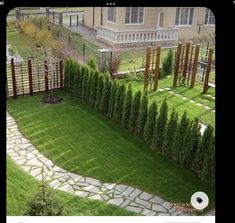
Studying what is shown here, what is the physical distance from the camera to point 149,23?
1587mm

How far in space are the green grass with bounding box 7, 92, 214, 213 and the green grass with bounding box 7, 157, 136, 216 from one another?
17 cm

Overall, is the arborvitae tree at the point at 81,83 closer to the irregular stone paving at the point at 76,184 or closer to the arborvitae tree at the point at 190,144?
the irregular stone paving at the point at 76,184

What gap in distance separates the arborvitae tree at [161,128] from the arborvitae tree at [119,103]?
252 mm

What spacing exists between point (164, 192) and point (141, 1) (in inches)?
34.7

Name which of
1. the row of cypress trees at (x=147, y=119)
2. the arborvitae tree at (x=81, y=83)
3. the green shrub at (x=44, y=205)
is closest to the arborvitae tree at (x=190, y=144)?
the row of cypress trees at (x=147, y=119)

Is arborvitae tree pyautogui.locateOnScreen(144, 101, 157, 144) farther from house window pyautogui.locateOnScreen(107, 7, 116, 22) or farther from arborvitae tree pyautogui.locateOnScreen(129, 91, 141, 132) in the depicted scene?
house window pyautogui.locateOnScreen(107, 7, 116, 22)

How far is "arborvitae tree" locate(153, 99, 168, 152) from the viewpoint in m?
2.13

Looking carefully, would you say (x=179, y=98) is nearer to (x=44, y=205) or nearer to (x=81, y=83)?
(x=81, y=83)

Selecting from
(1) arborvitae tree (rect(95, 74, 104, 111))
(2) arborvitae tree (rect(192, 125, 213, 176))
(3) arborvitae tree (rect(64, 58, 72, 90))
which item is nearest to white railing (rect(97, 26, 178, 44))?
(3) arborvitae tree (rect(64, 58, 72, 90))

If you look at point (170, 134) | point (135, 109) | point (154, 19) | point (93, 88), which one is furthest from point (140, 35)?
point (135, 109)

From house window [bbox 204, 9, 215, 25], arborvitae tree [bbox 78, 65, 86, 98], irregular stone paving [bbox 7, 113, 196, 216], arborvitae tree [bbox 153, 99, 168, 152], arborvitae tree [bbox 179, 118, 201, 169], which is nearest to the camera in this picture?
house window [bbox 204, 9, 215, 25]

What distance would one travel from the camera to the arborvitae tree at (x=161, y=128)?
6.99ft
